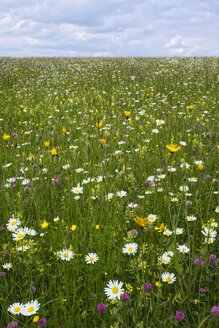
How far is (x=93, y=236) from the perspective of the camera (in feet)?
9.05

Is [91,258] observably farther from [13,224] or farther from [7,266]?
[13,224]

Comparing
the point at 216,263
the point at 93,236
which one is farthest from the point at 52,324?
the point at 216,263

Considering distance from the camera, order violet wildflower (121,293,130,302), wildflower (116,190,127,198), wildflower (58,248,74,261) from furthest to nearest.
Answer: wildflower (116,190,127,198)
wildflower (58,248,74,261)
violet wildflower (121,293,130,302)

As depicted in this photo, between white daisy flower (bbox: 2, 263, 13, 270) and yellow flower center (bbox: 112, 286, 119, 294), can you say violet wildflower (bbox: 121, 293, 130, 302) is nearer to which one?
yellow flower center (bbox: 112, 286, 119, 294)

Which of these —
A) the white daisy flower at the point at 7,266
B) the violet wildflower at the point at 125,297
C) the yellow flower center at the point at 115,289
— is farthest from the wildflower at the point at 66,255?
the violet wildflower at the point at 125,297

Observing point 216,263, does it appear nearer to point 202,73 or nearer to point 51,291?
point 51,291

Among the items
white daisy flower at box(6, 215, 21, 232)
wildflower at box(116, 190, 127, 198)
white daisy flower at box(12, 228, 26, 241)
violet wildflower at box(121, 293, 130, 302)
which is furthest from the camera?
wildflower at box(116, 190, 127, 198)

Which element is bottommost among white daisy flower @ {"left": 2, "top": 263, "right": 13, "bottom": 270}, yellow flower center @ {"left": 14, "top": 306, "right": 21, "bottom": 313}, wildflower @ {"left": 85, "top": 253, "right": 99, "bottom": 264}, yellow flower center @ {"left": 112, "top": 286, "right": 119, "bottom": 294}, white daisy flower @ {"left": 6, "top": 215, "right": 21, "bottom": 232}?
yellow flower center @ {"left": 14, "top": 306, "right": 21, "bottom": 313}

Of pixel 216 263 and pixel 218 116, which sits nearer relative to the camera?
pixel 216 263

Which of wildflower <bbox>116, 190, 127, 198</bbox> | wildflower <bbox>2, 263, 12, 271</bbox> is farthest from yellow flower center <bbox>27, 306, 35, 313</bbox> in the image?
wildflower <bbox>116, 190, 127, 198</bbox>

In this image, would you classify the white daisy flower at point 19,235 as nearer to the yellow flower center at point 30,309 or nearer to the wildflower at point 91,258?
the wildflower at point 91,258

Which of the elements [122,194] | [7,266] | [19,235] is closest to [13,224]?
[19,235]

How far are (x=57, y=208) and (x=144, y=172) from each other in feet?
4.15

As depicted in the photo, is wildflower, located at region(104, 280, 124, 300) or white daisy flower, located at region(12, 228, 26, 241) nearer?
wildflower, located at region(104, 280, 124, 300)
